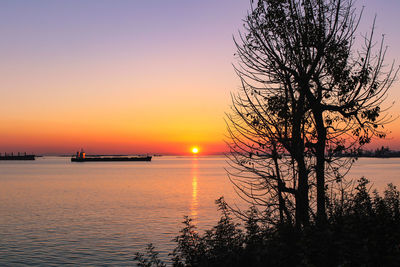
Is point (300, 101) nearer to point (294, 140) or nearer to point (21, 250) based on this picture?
point (294, 140)

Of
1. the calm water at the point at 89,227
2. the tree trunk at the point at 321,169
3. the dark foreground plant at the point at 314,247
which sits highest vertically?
the tree trunk at the point at 321,169

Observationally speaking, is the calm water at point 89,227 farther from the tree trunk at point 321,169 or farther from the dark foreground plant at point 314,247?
the tree trunk at point 321,169

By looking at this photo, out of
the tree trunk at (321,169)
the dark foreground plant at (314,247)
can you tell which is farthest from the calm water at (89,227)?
the tree trunk at (321,169)

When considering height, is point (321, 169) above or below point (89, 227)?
above

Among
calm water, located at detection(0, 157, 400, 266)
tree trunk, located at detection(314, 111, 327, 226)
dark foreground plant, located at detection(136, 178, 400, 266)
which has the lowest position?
calm water, located at detection(0, 157, 400, 266)

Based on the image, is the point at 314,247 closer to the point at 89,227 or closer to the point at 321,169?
the point at 321,169

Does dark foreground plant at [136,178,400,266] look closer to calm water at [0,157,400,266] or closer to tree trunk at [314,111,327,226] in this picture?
tree trunk at [314,111,327,226]

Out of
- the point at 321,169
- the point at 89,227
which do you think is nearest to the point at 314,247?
the point at 321,169

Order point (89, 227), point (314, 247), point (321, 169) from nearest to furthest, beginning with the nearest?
point (314, 247)
point (321, 169)
point (89, 227)

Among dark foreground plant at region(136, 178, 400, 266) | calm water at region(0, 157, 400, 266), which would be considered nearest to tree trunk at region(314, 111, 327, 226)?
dark foreground plant at region(136, 178, 400, 266)

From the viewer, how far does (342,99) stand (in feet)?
43.1

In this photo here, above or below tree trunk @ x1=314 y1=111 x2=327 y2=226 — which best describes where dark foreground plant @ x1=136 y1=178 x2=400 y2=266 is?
below

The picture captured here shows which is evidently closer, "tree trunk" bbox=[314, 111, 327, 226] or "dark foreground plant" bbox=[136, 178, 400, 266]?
"dark foreground plant" bbox=[136, 178, 400, 266]

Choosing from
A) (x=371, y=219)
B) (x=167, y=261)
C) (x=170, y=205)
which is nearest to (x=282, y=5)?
(x=371, y=219)
